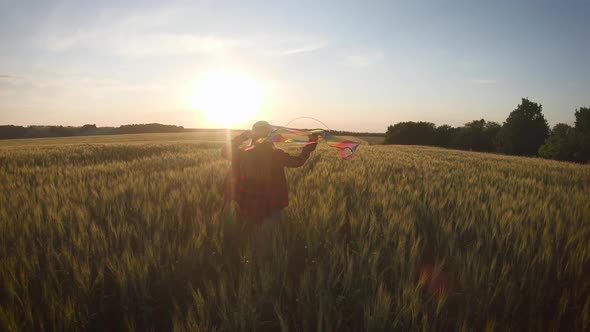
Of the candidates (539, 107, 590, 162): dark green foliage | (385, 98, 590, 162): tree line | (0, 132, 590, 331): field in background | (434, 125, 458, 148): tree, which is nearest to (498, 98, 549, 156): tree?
(385, 98, 590, 162): tree line

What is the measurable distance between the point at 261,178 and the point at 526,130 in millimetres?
58255

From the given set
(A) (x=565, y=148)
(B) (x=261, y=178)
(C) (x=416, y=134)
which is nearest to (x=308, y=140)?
(B) (x=261, y=178)

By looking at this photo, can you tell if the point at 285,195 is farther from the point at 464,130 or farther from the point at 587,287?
the point at 464,130

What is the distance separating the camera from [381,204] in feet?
11.9

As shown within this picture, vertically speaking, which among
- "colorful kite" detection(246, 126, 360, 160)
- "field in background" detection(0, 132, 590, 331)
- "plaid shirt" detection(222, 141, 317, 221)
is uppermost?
"colorful kite" detection(246, 126, 360, 160)

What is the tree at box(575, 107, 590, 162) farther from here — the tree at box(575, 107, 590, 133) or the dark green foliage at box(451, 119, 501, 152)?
the dark green foliage at box(451, 119, 501, 152)

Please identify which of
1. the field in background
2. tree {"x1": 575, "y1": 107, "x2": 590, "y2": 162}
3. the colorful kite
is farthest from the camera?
tree {"x1": 575, "y1": 107, "x2": 590, "y2": 162}

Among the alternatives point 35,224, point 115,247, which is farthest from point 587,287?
point 35,224

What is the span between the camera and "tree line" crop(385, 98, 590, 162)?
37.3 metres

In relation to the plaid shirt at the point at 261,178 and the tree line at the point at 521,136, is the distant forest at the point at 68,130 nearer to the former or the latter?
the tree line at the point at 521,136

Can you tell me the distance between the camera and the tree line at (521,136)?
3734 cm

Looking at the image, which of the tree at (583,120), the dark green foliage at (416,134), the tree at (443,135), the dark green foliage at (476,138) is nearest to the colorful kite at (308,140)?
the tree at (583,120)

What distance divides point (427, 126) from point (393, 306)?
77.0 m

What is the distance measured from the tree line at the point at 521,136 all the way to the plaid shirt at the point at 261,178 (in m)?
48.8
